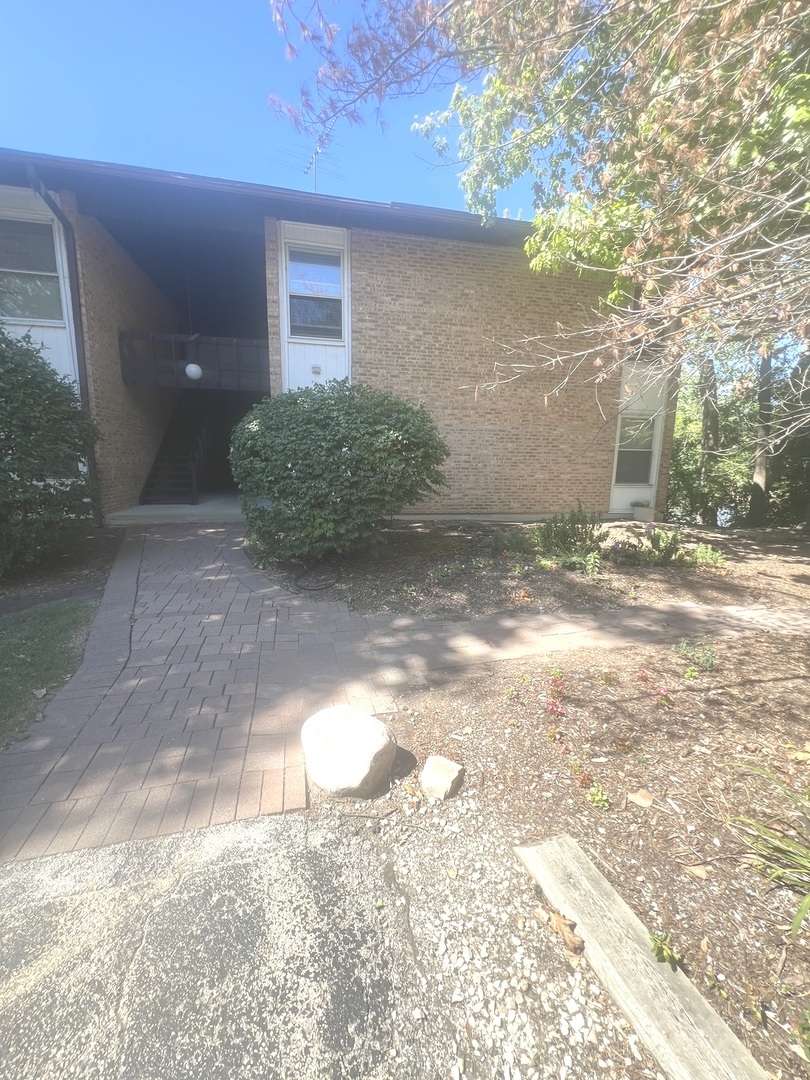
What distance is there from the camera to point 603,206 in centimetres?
487

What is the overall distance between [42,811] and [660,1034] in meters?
2.58

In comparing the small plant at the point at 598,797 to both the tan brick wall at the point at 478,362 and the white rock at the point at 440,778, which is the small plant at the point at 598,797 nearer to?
the white rock at the point at 440,778

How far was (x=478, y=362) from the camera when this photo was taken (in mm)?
9414

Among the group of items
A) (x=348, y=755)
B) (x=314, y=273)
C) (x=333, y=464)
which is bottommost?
(x=348, y=755)

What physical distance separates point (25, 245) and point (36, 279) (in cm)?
54

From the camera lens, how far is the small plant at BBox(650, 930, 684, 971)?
57.2 inches

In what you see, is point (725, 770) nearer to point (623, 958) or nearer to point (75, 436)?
point (623, 958)

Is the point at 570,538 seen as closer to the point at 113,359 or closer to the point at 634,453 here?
the point at 634,453

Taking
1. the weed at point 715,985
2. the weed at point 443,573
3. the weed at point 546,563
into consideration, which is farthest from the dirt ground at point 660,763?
the weed at point 546,563

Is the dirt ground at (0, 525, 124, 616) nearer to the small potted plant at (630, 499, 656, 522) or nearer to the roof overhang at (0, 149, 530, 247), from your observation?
the roof overhang at (0, 149, 530, 247)

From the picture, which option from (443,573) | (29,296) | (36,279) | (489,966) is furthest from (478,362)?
(489,966)

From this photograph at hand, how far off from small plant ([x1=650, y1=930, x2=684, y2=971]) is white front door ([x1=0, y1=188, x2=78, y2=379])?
32.0 ft

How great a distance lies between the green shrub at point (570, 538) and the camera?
620 centimetres

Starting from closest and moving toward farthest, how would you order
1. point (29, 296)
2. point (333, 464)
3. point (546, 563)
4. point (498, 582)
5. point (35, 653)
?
point (35, 653) < point (333, 464) < point (498, 582) < point (546, 563) < point (29, 296)
